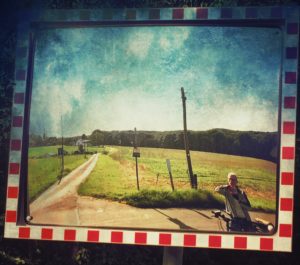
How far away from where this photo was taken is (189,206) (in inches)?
82.6

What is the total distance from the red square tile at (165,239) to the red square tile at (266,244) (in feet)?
1.80

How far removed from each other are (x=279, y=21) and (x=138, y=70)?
919 millimetres

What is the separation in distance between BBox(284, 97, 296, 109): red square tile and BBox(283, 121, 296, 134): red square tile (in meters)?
0.10

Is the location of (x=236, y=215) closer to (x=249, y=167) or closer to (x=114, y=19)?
(x=249, y=167)

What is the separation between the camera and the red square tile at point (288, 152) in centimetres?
207

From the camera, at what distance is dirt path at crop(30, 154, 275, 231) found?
2.10m

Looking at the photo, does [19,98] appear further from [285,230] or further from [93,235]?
[285,230]

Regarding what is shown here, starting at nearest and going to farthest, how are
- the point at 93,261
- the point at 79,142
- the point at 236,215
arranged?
the point at 236,215 < the point at 79,142 < the point at 93,261

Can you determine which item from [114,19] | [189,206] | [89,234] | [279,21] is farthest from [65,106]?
[279,21]

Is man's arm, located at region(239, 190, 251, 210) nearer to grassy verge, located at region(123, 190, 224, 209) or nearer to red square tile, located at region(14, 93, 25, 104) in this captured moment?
grassy verge, located at region(123, 190, 224, 209)

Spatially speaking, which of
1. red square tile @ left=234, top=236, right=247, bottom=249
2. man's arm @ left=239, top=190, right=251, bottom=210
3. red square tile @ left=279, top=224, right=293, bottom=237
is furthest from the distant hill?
red square tile @ left=234, top=236, right=247, bottom=249

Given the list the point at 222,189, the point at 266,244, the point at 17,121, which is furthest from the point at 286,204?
the point at 17,121

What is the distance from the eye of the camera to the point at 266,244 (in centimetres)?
207

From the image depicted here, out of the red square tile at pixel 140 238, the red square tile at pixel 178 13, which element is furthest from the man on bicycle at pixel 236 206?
the red square tile at pixel 178 13
